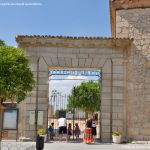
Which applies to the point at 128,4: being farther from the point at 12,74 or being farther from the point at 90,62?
the point at 12,74

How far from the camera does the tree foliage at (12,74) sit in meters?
14.3

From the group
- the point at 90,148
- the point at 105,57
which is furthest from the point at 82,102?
the point at 90,148

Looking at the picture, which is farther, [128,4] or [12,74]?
[128,4]

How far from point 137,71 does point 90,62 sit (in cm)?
236

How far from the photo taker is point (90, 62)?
1950cm

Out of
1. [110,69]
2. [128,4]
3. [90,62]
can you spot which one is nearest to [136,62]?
[110,69]

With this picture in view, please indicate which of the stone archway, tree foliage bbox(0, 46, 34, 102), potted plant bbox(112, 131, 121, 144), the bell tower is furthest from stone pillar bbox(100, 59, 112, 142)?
tree foliage bbox(0, 46, 34, 102)

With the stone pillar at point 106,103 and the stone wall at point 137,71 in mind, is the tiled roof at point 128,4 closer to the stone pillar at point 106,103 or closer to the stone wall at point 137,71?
the stone wall at point 137,71

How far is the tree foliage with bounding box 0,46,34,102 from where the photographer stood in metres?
14.3

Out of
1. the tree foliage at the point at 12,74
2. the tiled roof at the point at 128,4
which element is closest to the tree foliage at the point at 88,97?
the tiled roof at the point at 128,4

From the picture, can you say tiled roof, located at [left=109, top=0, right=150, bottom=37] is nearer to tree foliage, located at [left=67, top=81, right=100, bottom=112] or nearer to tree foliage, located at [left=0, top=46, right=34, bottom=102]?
tree foliage, located at [left=0, top=46, right=34, bottom=102]

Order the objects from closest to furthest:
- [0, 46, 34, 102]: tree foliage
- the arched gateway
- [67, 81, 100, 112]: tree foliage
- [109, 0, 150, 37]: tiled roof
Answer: [0, 46, 34, 102]: tree foliage
the arched gateway
[109, 0, 150, 37]: tiled roof
[67, 81, 100, 112]: tree foliage

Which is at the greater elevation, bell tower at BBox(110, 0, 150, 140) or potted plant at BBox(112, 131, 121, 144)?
bell tower at BBox(110, 0, 150, 140)

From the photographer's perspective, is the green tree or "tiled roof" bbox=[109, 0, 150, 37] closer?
the green tree
